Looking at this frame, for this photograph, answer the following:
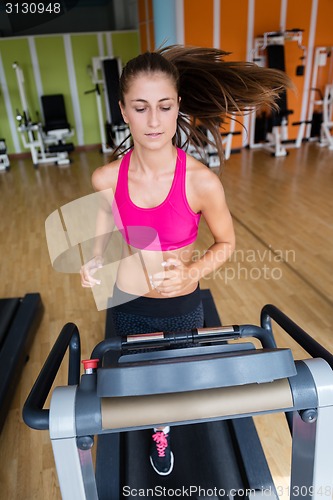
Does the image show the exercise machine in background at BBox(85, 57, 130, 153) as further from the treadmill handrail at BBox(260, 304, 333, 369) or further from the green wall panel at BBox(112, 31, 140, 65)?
the treadmill handrail at BBox(260, 304, 333, 369)

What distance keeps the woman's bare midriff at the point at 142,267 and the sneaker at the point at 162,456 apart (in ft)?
1.55

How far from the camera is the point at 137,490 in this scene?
4.18 ft

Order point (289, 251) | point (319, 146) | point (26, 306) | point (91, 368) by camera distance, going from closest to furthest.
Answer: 1. point (91, 368)
2. point (26, 306)
3. point (289, 251)
4. point (319, 146)

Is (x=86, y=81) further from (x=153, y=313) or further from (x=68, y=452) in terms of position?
(x=68, y=452)

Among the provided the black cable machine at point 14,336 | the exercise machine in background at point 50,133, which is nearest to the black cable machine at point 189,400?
the black cable machine at point 14,336

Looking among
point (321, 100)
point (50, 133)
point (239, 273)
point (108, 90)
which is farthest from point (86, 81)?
point (239, 273)

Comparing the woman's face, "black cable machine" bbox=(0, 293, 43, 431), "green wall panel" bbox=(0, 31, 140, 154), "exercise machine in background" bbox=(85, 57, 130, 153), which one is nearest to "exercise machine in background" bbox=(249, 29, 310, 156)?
"exercise machine in background" bbox=(85, 57, 130, 153)

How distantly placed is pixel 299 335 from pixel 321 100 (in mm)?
6463

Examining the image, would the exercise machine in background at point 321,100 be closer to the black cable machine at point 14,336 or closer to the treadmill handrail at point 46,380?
the black cable machine at point 14,336

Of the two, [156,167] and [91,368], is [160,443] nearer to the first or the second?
[91,368]

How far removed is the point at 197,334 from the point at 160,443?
472mm

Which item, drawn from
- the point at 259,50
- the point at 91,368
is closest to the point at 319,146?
the point at 259,50

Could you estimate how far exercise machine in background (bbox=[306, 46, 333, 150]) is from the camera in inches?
240

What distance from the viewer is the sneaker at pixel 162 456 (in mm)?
1326
